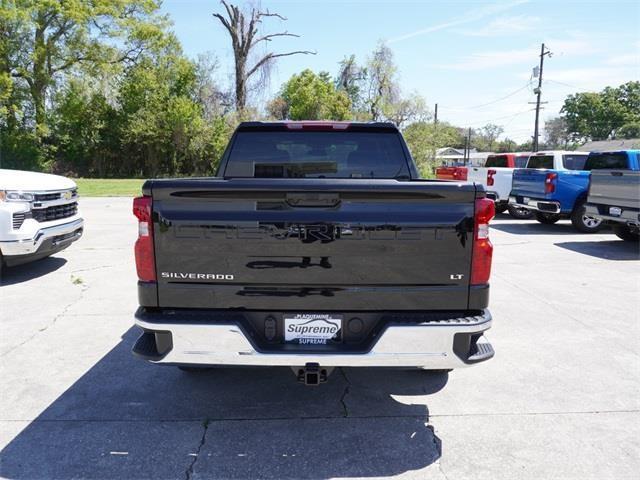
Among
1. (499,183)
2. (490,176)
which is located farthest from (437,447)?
(490,176)

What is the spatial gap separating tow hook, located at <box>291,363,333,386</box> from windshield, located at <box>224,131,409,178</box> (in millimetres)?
1923

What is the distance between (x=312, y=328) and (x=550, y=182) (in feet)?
35.7

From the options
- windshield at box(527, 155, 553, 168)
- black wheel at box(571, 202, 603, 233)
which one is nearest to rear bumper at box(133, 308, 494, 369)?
black wheel at box(571, 202, 603, 233)

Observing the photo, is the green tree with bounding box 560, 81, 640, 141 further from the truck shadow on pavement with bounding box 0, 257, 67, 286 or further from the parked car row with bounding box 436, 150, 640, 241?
the truck shadow on pavement with bounding box 0, 257, 67, 286

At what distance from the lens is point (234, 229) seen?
278 centimetres

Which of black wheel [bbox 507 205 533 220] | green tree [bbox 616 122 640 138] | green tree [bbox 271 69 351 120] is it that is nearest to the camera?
black wheel [bbox 507 205 533 220]

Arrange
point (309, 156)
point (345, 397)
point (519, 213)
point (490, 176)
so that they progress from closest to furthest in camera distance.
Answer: point (345, 397), point (309, 156), point (490, 176), point (519, 213)

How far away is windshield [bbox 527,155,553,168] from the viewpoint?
13.5m

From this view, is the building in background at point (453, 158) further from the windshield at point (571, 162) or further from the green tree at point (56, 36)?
the green tree at point (56, 36)

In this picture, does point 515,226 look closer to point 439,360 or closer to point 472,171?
point 472,171

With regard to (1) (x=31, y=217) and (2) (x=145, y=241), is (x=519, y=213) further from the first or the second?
(2) (x=145, y=241)

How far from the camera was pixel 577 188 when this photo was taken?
12.0 metres

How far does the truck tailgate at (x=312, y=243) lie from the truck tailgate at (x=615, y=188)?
833 cm

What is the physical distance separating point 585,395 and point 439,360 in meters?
1.74
